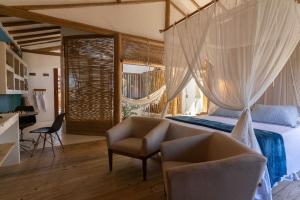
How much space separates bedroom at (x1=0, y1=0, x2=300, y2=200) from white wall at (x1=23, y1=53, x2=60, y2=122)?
1315 mm

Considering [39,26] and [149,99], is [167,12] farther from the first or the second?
[39,26]

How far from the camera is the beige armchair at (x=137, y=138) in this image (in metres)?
2.72

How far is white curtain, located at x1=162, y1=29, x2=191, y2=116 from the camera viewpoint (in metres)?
3.52

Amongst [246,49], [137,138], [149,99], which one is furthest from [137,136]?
[149,99]

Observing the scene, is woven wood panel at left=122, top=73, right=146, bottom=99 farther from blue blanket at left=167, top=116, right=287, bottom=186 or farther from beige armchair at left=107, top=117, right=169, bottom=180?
blue blanket at left=167, top=116, right=287, bottom=186

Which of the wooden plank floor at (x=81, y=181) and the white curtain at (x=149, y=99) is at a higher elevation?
the white curtain at (x=149, y=99)

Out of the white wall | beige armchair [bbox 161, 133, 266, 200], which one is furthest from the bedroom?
the white wall

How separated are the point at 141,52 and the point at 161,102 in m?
1.46

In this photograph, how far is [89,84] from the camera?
17.3ft

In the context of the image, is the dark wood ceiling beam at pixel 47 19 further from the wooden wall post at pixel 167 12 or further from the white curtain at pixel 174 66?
the white curtain at pixel 174 66

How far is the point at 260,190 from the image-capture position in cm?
221

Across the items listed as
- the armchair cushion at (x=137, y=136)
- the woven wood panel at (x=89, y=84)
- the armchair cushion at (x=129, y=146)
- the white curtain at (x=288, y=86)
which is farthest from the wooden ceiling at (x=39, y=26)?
the white curtain at (x=288, y=86)

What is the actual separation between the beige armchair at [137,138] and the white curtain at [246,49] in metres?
0.90

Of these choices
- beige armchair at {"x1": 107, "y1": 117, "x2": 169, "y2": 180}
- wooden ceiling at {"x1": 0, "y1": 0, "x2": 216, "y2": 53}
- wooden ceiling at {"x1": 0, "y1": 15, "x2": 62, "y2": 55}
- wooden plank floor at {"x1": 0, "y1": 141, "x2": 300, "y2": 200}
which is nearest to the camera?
wooden plank floor at {"x1": 0, "y1": 141, "x2": 300, "y2": 200}
